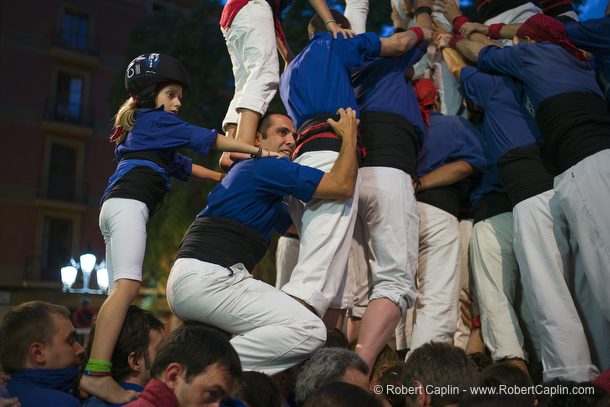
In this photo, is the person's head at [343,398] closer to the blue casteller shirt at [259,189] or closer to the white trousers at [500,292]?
the blue casteller shirt at [259,189]

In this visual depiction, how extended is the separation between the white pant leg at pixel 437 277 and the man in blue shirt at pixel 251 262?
123cm

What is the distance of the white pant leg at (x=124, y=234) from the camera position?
3.12 meters

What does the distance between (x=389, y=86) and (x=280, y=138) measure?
0.93 m

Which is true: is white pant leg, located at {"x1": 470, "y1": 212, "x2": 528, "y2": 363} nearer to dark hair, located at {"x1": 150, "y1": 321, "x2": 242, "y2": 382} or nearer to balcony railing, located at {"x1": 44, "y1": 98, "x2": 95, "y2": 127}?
dark hair, located at {"x1": 150, "y1": 321, "x2": 242, "y2": 382}

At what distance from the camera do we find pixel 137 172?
338 cm

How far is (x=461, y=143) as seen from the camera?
4.73m

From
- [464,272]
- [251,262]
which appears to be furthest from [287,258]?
[464,272]

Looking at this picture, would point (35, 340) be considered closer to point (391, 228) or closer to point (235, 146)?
point (235, 146)

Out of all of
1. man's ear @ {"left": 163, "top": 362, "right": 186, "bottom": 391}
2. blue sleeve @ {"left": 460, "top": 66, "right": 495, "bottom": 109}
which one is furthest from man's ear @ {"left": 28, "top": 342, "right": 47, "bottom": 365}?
blue sleeve @ {"left": 460, "top": 66, "right": 495, "bottom": 109}

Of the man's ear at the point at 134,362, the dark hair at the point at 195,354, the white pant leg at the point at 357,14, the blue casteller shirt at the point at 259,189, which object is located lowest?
the man's ear at the point at 134,362

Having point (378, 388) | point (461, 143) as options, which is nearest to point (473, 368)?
point (378, 388)

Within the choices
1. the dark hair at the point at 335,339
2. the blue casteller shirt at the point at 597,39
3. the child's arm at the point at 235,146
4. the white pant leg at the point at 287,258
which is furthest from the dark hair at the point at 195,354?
the blue casteller shirt at the point at 597,39

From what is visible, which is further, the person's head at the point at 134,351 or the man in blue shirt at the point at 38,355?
the person's head at the point at 134,351

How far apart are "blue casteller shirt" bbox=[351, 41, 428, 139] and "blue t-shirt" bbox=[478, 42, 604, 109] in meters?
0.74
